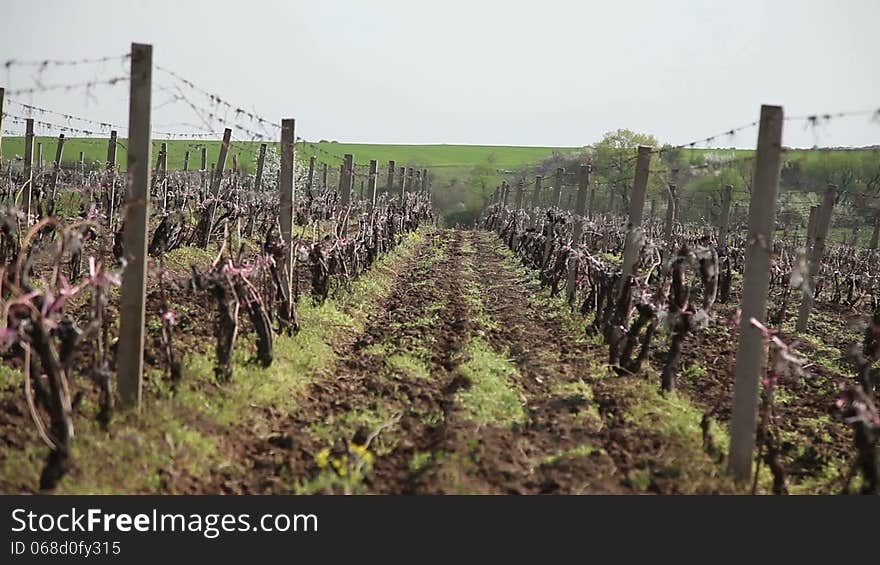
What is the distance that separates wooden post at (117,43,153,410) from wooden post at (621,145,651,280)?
19.1 feet

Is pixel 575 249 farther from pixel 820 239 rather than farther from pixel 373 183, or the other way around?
pixel 373 183

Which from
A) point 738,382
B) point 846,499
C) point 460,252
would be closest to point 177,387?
point 738,382

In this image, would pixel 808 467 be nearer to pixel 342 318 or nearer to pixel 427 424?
pixel 427 424

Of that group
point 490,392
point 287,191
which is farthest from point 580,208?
point 490,392

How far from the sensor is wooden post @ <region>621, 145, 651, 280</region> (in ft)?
32.3

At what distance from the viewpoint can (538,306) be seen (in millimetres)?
14016

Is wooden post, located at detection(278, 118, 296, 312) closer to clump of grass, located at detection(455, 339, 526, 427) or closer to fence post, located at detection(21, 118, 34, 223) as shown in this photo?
clump of grass, located at detection(455, 339, 526, 427)

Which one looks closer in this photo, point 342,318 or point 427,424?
point 427,424

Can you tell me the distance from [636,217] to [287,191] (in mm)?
4262

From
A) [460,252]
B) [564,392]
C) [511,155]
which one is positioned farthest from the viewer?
[511,155]

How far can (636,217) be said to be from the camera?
10008 millimetres

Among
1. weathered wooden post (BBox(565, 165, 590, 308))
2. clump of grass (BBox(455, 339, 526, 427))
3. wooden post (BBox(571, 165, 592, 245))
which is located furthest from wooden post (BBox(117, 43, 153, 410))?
wooden post (BBox(571, 165, 592, 245))

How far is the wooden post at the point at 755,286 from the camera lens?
5.61 metres

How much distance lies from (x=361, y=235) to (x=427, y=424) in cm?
857
